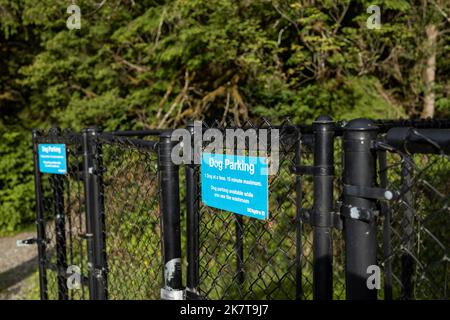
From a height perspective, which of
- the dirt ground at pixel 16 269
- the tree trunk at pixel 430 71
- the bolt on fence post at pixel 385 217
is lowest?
the dirt ground at pixel 16 269

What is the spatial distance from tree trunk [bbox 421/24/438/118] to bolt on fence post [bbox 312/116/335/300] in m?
7.96

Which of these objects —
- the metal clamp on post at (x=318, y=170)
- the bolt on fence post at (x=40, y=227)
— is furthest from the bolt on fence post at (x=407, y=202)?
the bolt on fence post at (x=40, y=227)

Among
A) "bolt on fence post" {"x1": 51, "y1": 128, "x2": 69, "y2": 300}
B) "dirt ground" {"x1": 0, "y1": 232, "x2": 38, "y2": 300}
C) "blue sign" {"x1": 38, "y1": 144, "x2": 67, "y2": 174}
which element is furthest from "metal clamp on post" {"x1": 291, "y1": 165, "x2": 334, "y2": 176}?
"dirt ground" {"x1": 0, "y1": 232, "x2": 38, "y2": 300}

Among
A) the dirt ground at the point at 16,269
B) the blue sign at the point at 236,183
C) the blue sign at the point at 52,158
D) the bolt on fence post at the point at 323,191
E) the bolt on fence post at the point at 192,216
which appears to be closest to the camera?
the bolt on fence post at the point at 323,191

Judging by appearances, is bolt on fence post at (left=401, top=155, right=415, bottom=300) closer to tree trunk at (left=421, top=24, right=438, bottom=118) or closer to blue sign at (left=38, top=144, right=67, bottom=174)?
blue sign at (left=38, top=144, right=67, bottom=174)

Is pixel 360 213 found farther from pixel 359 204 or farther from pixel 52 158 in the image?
pixel 52 158

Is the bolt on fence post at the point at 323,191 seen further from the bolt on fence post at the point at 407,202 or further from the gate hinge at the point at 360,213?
the bolt on fence post at the point at 407,202

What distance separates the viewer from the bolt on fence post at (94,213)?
2.98 m

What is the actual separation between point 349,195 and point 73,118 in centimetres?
966

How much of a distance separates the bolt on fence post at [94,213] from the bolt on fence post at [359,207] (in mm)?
1958

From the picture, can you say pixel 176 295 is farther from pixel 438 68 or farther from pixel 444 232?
pixel 438 68

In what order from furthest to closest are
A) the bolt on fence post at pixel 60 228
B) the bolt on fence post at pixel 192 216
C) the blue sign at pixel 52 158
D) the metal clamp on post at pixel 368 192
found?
the bolt on fence post at pixel 60 228, the blue sign at pixel 52 158, the bolt on fence post at pixel 192 216, the metal clamp on post at pixel 368 192

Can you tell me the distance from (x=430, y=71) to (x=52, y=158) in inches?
294

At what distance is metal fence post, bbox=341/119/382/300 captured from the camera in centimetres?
133
